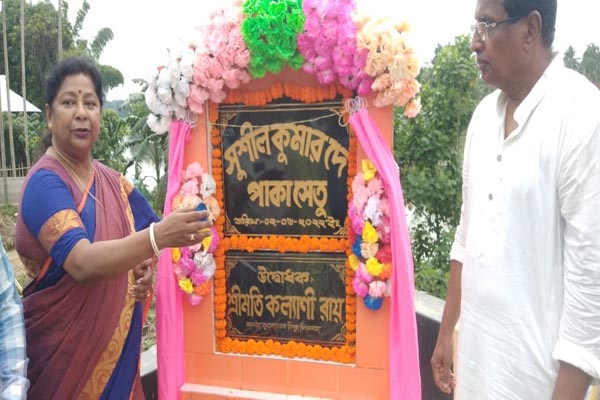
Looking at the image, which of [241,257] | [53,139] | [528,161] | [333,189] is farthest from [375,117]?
[53,139]

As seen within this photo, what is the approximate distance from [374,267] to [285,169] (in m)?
0.76

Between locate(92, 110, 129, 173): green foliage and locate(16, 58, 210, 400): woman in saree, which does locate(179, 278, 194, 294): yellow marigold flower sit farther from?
locate(92, 110, 129, 173): green foliage

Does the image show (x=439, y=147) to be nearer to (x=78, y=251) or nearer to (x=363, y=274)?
(x=363, y=274)

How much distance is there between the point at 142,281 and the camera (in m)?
2.39

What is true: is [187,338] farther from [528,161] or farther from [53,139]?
[528,161]

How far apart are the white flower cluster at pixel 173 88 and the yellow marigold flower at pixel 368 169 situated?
1053mm

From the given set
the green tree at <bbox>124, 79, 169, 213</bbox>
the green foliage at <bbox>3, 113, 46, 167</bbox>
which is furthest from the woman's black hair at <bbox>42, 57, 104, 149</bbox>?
the green foliage at <bbox>3, 113, 46, 167</bbox>

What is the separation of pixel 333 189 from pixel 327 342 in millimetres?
901

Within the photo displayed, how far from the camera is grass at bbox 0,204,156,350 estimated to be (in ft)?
15.0

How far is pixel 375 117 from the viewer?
107 inches

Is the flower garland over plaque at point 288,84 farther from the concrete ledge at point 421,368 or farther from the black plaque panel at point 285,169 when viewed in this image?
the concrete ledge at point 421,368

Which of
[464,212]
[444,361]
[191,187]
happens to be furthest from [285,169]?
[444,361]

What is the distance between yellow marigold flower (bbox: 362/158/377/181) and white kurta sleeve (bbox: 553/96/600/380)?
1.39 m

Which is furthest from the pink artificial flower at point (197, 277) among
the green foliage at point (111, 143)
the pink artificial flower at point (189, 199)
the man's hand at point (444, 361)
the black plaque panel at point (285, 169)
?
the green foliage at point (111, 143)
